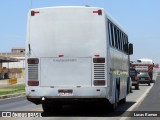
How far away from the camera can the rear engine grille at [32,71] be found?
16.6 m

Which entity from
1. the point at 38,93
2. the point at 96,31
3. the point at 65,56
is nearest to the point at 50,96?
the point at 38,93

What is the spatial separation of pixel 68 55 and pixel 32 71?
1.35 meters

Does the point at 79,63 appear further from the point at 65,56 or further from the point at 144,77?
the point at 144,77

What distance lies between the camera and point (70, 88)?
16391mm

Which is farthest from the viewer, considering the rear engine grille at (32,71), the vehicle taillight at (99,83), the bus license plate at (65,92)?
the rear engine grille at (32,71)

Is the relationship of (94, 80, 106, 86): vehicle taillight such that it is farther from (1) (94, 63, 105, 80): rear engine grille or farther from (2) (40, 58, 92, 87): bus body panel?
(2) (40, 58, 92, 87): bus body panel

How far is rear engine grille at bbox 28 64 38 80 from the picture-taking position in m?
16.6

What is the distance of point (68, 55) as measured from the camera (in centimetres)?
1662

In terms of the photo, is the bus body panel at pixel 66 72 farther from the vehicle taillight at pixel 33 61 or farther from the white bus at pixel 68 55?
the vehicle taillight at pixel 33 61

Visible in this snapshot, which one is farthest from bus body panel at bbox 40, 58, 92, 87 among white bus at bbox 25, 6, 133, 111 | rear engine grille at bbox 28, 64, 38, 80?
rear engine grille at bbox 28, 64, 38, 80

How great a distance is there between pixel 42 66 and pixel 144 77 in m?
44.8

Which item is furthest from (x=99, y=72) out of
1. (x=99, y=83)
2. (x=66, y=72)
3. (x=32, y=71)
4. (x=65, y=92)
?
(x=32, y=71)

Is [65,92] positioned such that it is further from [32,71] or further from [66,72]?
[32,71]

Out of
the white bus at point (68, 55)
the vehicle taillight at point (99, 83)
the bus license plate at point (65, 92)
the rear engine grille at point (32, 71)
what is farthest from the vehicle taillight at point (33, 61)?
the vehicle taillight at point (99, 83)
